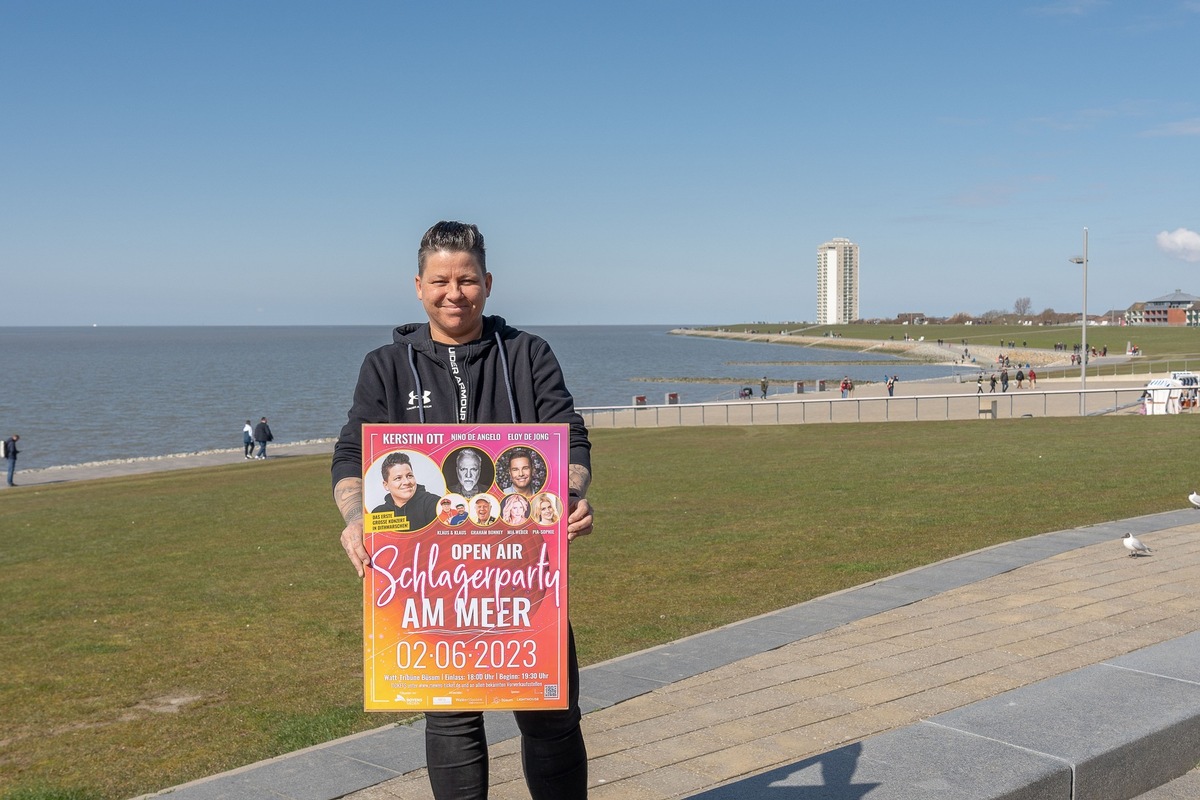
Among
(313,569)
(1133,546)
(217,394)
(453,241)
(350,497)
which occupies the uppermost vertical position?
(453,241)

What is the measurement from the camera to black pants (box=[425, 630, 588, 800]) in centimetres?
319

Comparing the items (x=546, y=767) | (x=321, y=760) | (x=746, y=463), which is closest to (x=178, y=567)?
(x=321, y=760)

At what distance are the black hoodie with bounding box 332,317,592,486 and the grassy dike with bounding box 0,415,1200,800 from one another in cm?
249

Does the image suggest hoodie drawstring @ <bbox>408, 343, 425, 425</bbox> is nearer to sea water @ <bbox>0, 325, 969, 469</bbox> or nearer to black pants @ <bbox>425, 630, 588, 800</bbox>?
black pants @ <bbox>425, 630, 588, 800</bbox>

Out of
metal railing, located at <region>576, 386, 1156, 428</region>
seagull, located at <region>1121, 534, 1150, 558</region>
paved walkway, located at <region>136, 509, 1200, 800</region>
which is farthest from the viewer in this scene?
metal railing, located at <region>576, 386, 1156, 428</region>

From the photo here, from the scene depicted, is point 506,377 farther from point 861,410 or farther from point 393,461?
point 861,410

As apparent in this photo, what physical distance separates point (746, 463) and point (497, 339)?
1697 centimetres

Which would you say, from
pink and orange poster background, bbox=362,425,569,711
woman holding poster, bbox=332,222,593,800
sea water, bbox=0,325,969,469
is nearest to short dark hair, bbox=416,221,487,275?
woman holding poster, bbox=332,222,593,800

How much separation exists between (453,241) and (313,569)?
8160 mm

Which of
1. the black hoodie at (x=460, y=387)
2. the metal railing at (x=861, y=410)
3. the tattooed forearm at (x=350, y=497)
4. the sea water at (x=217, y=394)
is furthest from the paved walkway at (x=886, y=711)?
the sea water at (x=217, y=394)

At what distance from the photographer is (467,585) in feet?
9.96

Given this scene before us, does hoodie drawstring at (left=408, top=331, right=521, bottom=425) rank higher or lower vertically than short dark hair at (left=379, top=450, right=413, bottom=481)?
higher

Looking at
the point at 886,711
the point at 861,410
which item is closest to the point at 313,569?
the point at 886,711

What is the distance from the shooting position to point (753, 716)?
493cm
